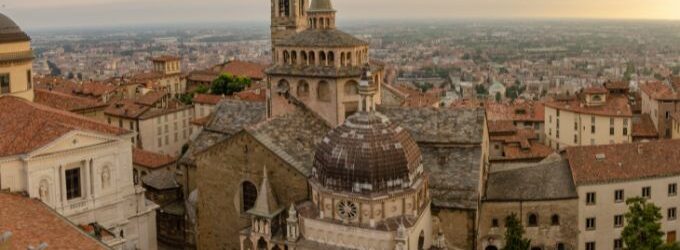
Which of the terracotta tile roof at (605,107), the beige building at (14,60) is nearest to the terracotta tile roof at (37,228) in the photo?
the beige building at (14,60)

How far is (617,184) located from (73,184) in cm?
3197

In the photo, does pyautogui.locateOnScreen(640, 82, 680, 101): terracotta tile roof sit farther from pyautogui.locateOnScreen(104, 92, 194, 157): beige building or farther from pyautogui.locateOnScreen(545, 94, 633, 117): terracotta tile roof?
pyautogui.locateOnScreen(104, 92, 194, 157): beige building

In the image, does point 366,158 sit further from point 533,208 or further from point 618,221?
point 618,221

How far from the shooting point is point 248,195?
37.7 meters

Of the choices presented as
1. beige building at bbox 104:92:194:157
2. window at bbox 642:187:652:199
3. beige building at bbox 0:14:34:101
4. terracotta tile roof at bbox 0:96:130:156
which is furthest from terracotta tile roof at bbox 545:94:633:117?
beige building at bbox 0:14:34:101

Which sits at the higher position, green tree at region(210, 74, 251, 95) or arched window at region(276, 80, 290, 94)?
arched window at region(276, 80, 290, 94)

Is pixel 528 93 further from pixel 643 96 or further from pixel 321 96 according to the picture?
pixel 321 96

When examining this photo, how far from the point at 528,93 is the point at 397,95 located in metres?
115

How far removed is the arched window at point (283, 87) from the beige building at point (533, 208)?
13008 millimetres

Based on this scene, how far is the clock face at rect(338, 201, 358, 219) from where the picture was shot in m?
31.9

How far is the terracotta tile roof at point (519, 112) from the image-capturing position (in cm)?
8794

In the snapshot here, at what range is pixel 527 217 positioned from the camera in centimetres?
4284

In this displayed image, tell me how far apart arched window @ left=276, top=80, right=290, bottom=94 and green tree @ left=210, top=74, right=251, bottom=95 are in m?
60.7

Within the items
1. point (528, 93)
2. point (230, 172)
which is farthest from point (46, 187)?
point (528, 93)
